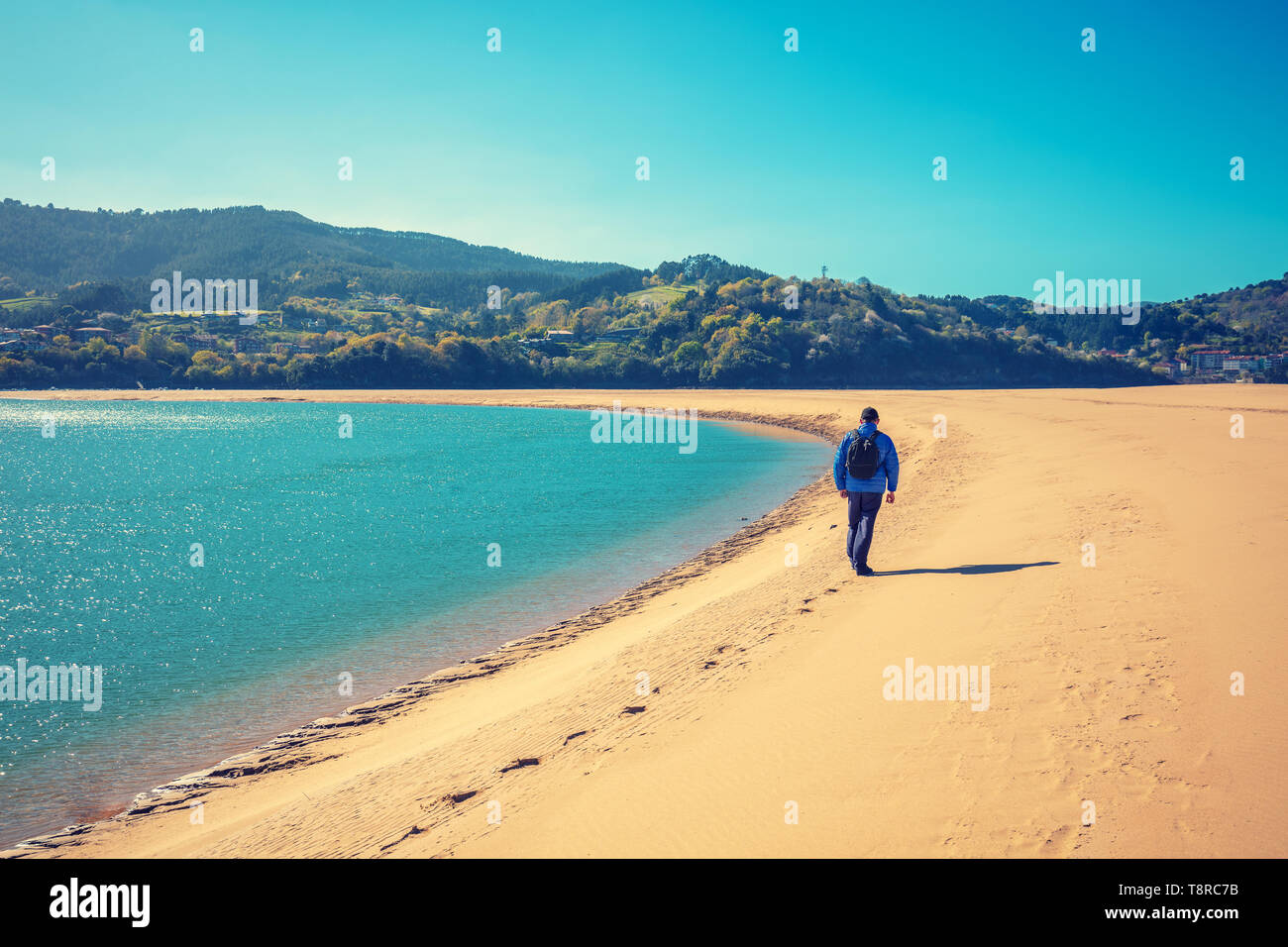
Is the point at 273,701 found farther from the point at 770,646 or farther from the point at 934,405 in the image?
the point at 934,405

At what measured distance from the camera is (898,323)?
135875mm

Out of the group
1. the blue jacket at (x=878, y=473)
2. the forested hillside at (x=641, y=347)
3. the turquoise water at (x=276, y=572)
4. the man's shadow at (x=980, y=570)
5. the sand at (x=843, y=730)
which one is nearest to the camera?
the sand at (x=843, y=730)

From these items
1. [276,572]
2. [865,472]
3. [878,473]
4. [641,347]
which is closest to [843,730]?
[865,472]

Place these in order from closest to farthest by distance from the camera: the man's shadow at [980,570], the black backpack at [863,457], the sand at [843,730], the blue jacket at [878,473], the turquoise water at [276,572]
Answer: the sand at [843,730] → the turquoise water at [276,572] → the man's shadow at [980,570] → the black backpack at [863,457] → the blue jacket at [878,473]

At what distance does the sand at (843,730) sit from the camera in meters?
4.37

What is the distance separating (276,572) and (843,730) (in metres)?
14.4

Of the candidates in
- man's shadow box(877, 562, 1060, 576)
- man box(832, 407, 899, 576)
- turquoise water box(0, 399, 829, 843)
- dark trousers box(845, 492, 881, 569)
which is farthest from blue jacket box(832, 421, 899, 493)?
turquoise water box(0, 399, 829, 843)

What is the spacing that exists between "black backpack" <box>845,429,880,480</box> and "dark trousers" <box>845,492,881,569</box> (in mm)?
304

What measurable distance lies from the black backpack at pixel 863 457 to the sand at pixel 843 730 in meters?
1.56

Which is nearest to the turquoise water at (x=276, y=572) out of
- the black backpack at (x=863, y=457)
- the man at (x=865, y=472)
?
the man at (x=865, y=472)

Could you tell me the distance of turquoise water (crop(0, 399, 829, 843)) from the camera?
A: 852cm

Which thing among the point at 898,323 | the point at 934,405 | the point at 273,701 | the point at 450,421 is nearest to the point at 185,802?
the point at 273,701

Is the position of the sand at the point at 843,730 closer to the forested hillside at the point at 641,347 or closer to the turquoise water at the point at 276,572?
the turquoise water at the point at 276,572

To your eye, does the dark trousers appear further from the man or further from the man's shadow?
the man's shadow
